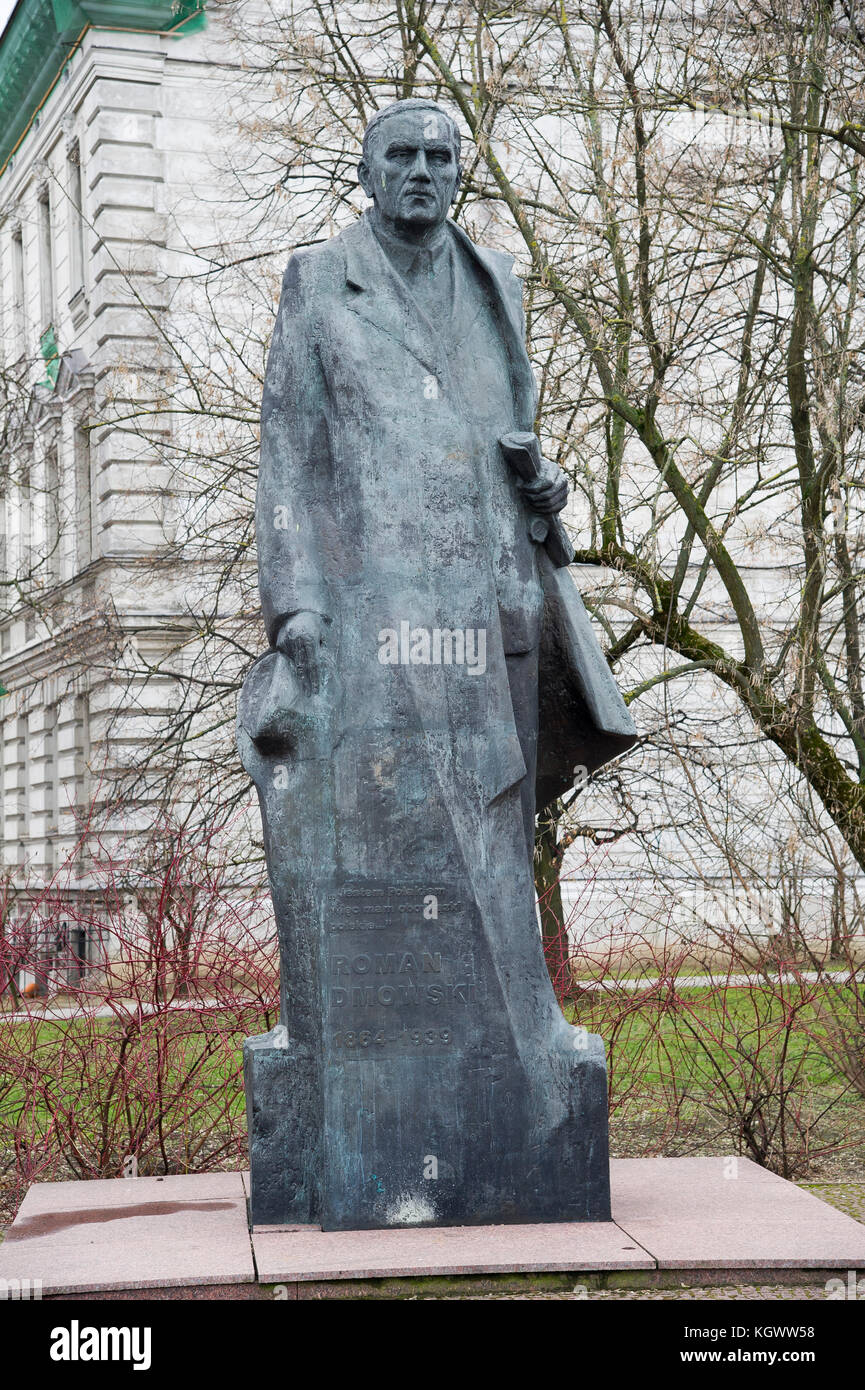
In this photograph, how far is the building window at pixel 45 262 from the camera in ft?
80.1

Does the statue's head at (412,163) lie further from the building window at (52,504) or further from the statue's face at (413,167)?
the building window at (52,504)

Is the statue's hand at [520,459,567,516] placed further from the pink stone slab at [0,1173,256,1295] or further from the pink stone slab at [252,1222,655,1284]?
the pink stone slab at [0,1173,256,1295]

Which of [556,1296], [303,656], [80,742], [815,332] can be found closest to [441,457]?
[303,656]

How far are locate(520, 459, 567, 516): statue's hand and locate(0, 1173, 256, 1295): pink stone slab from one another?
2336mm

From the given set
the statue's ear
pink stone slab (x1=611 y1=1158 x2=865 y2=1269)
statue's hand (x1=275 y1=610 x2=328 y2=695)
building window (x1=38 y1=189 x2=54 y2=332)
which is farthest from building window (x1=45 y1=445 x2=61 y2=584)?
pink stone slab (x1=611 y1=1158 x2=865 y2=1269)

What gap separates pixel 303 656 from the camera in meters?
5.19

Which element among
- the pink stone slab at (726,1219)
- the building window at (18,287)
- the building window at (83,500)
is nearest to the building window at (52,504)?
the building window at (83,500)

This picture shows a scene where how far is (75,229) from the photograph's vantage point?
74.2 feet

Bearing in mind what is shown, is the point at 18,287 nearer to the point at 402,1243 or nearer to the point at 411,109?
the point at 411,109

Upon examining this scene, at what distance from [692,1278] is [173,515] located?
50.8 feet

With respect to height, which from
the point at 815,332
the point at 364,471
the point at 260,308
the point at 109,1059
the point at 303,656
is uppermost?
the point at 260,308

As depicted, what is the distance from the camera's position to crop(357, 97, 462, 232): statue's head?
17.3ft

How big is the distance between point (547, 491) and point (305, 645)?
0.89m

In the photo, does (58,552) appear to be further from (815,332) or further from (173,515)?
(815,332)
